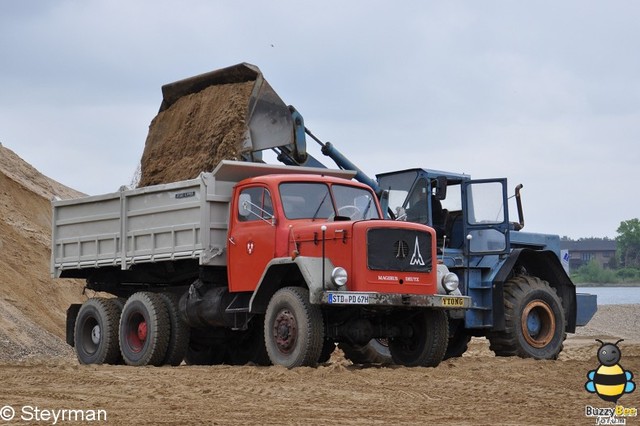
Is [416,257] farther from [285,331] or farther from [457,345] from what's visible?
[457,345]

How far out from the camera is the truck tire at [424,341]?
48.5ft

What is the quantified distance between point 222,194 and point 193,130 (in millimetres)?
2629

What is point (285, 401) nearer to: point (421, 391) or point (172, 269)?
point (421, 391)

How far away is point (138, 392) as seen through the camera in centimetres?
1159

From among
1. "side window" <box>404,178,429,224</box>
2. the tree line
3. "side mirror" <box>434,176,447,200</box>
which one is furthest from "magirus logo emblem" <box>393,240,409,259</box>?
the tree line

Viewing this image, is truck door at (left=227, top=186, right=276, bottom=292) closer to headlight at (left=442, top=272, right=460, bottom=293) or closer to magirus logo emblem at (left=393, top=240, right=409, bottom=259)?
magirus logo emblem at (left=393, top=240, right=409, bottom=259)

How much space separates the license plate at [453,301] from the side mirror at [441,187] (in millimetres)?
3069

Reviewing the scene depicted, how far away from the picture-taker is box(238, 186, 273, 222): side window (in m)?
15.2

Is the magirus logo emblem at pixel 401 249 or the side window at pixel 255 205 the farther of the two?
the side window at pixel 255 205

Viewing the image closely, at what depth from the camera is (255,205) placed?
50.2 ft

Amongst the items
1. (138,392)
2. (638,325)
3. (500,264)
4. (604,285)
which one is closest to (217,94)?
(500,264)

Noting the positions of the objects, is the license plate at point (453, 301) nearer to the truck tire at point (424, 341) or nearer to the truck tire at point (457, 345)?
the truck tire at point (424, 341)

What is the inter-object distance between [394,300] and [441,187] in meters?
3.95

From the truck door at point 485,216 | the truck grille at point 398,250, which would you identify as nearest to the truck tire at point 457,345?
the truck door at point 485,216
